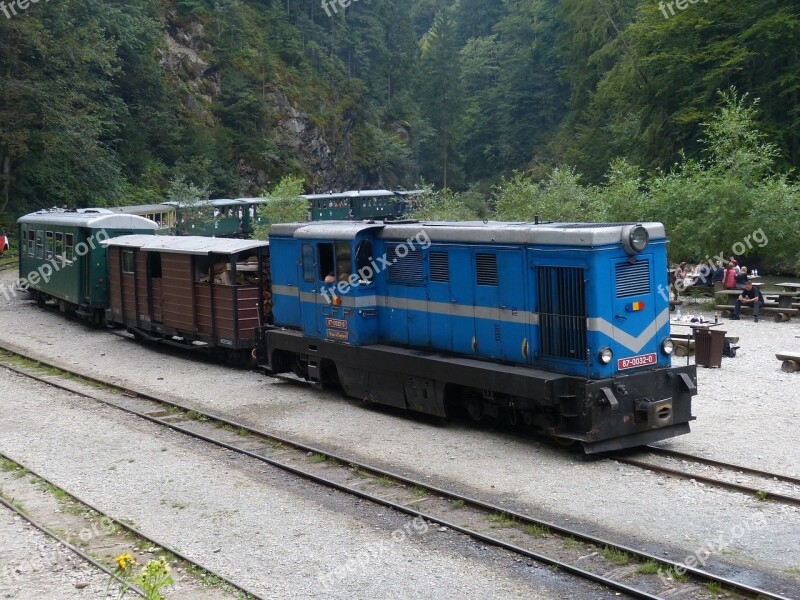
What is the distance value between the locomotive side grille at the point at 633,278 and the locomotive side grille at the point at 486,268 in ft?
6.18

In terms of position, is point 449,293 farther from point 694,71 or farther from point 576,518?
point 694,71

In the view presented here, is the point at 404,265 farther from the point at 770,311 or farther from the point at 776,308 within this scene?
the point at 776,308

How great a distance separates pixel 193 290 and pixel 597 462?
11.6 meters

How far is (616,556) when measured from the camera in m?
7.99

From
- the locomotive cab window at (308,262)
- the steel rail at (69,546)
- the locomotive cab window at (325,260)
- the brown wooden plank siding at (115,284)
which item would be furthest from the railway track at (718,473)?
the brown wooden plank siding at (115,284)

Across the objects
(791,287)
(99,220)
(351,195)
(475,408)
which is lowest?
(475,408)

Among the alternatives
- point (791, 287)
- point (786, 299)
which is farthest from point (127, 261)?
point (791, 287)

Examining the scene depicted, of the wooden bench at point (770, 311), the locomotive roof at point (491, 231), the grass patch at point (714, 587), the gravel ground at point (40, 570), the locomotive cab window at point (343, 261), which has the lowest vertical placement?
the gravel ground at point (40, 570)

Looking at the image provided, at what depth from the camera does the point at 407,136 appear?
92.1 m

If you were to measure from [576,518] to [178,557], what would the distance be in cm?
419

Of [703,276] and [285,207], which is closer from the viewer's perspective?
[703,276]

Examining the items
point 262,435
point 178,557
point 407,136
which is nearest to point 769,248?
point 262,435

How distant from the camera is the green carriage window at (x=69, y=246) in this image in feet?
84.0

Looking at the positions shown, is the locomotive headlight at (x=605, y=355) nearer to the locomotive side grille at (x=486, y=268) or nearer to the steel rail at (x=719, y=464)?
the steel rail at (x=719, y=464)
